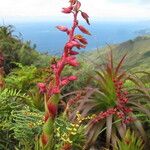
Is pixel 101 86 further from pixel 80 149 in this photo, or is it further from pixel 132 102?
pixel 80 149

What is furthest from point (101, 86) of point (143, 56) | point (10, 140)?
point (143, 56)

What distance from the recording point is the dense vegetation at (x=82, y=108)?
175 inches

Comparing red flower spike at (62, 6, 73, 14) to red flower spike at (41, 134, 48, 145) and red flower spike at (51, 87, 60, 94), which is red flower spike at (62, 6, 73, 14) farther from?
red flower spike at (41, 134, 48, 145)

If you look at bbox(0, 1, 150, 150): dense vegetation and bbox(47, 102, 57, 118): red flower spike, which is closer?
bbox(47, 102, 57, 118): red flower spike

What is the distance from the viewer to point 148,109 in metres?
6.69

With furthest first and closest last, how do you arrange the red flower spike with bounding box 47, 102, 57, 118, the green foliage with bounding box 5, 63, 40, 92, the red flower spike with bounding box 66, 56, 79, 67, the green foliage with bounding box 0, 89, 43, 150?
the green foliage with bounding box 5, 63, 40, 92
the green foliage with bounding box 0, 89, 43, 150
the red flower spike with bounding box 47, 102, 57, 118
the red flower spike with bounding box 66, 56, 79, 67

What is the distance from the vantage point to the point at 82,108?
6.64m

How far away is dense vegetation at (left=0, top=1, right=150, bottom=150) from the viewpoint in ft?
14.6

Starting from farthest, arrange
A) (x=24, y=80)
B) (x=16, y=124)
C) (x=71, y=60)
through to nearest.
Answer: (x=24, y=80) < (x=16, y=124) < (x=71, y=60)

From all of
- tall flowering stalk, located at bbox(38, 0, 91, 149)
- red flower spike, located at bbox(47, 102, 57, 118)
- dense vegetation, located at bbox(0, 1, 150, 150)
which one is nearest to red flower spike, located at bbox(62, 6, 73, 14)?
tall flowering stalk, located at bbox(38, 0, 91, 149)

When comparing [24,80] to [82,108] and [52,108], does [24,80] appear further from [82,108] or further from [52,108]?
[52,108]

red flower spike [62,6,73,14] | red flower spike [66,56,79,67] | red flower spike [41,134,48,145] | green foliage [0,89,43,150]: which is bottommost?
green foliage [0,89,43,150]

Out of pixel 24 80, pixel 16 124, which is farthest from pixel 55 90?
pixel 24 80

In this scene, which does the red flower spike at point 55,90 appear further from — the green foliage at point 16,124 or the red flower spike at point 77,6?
the green foliage at point 16,124
